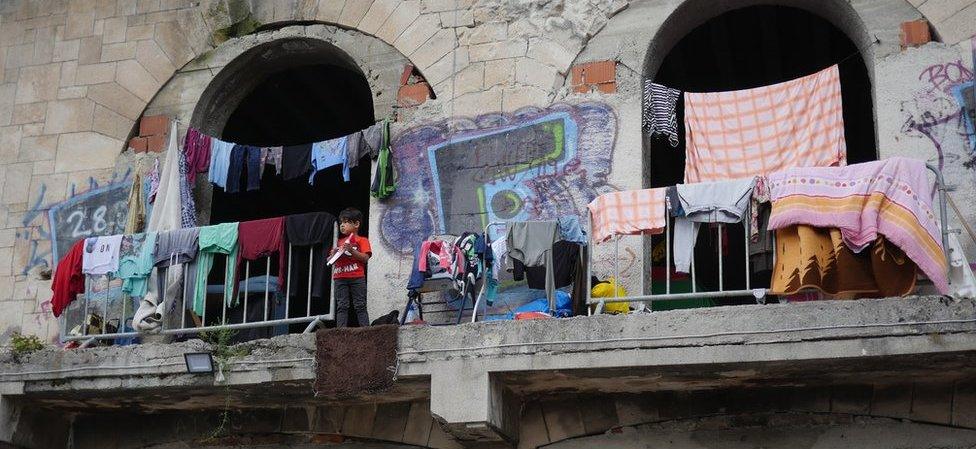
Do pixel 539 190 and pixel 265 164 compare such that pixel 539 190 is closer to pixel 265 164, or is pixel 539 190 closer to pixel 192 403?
pixel 265 164

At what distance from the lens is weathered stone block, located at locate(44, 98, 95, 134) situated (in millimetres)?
13367

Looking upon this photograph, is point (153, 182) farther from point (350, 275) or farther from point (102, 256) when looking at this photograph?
point (350, 275)

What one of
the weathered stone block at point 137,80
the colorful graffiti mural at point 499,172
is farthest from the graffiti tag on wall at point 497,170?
the weathered stone block at point 137,80

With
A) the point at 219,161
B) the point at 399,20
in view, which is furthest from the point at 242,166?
the point at 399,20

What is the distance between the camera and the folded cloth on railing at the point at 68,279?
1195 cm

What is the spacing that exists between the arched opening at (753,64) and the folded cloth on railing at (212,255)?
4.38m

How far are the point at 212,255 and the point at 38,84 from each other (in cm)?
341

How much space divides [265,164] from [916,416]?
20.7 ft

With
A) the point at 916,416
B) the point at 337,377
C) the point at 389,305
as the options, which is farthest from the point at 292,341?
the point at 916,416

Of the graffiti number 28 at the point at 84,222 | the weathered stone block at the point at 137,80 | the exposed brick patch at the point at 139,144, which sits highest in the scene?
the weathered stone block at the point at 137,80

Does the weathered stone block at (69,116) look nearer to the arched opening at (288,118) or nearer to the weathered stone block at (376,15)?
the arched opening at (288,118)

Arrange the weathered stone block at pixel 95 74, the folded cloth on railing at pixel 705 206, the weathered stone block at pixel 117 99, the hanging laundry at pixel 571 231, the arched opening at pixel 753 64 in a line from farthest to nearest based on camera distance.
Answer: the arched opening at pixel 753 64
the weathered stone block at pixel 95 74
the weathered stone block at pixel 117 99
the hanging laundry at pixel 571 231
the folded cloth on railing at pixel 705 206

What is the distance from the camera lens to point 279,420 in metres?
11.8

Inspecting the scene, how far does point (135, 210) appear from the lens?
12680 millimetres
